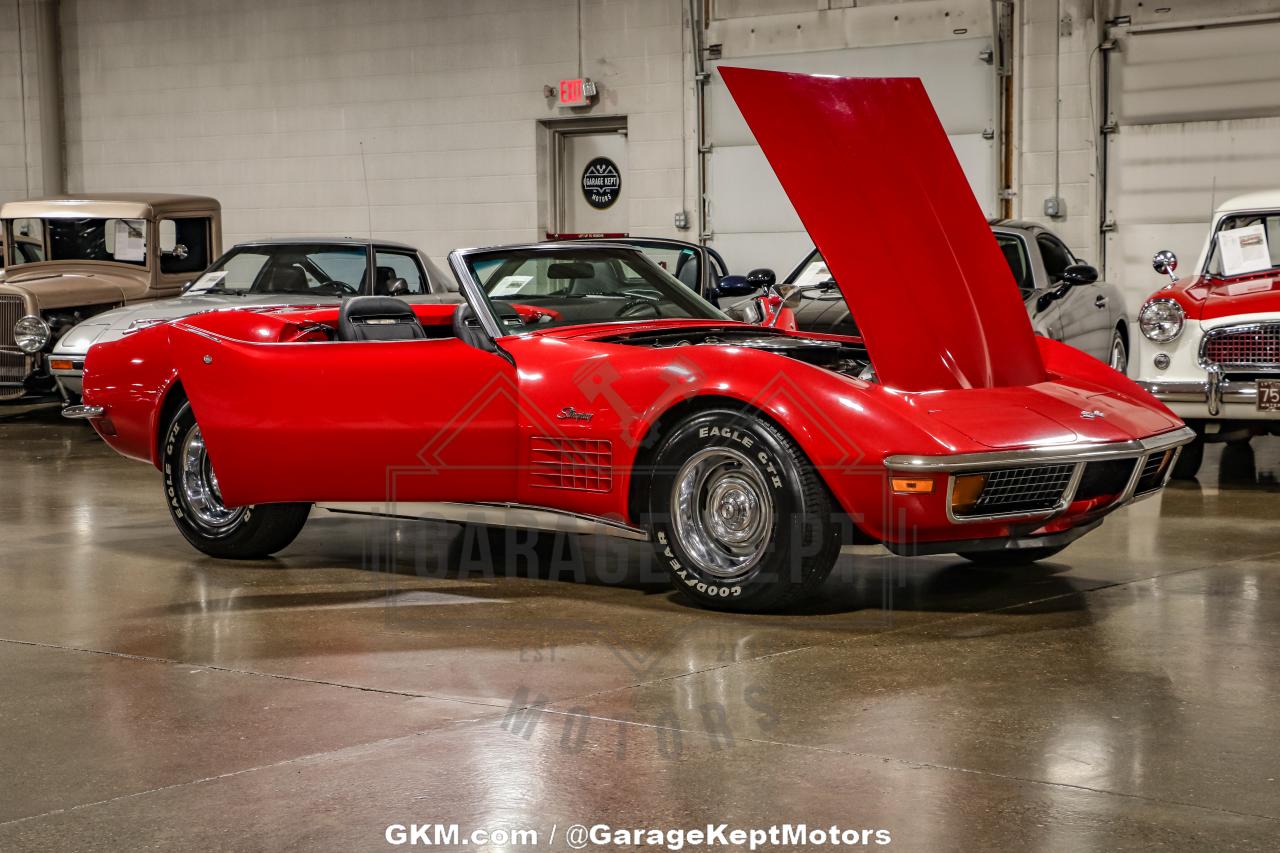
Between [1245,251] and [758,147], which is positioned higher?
[758,147]

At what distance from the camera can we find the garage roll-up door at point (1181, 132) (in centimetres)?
1432

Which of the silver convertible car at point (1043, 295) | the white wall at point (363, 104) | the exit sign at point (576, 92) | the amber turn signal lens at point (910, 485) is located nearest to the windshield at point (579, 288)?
the amber turn signal lens at point (910, 485)

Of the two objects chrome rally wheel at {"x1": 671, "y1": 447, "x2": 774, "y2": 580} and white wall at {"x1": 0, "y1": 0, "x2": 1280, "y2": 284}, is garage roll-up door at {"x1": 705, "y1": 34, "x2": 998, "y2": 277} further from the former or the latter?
chrome rally wheel at {"x1": 671, "y1": 447, "x2": 774, "y2": 580}

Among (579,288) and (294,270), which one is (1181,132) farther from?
(579,288)

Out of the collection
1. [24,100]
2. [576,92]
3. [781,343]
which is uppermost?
[24,100]

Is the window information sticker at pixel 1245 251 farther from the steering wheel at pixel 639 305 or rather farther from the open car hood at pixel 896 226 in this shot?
the steering wheel at pixel 639 305

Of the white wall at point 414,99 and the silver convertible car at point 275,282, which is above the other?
the white wall at point 414,99

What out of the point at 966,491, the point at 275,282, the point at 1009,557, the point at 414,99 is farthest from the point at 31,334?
the point at 966,491

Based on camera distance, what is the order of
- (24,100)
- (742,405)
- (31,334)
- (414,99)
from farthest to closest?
(24,100) < (414,99) < (31,334) < (742,405)

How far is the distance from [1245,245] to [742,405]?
553 centimetres

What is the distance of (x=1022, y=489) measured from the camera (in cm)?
520

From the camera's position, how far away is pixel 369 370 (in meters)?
5.88

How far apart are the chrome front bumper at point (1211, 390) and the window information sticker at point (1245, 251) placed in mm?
1067

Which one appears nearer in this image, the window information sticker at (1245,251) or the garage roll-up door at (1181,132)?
the window information sticker at (1245,251)
